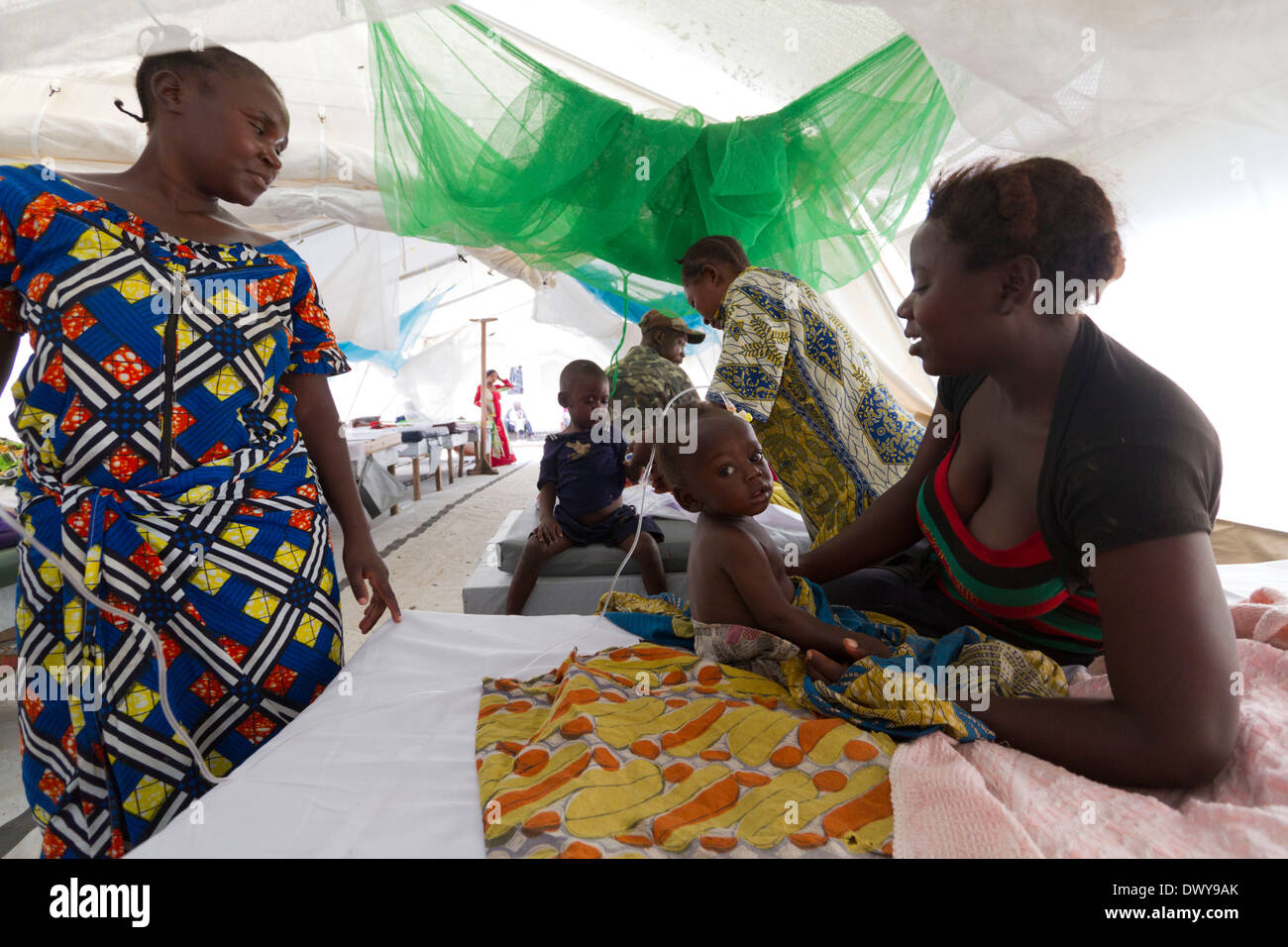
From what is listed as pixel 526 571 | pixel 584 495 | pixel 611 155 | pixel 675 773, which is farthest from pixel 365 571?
pixel 611 155

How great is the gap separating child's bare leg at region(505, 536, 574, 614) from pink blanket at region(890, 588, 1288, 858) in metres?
2.02

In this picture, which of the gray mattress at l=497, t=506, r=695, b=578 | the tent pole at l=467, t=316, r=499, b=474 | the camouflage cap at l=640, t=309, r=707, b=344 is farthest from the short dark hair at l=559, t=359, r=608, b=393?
the tent pole at l=467, t=316, r=499, b=474

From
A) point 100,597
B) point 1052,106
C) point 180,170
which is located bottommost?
point 100,597

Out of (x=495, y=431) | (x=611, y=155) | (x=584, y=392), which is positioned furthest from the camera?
(x=495, y=431)

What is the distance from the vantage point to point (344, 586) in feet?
13.4

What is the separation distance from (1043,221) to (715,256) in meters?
1.39

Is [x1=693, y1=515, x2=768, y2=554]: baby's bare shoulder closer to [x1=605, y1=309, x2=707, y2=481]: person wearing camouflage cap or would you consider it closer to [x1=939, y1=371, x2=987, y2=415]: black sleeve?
[x1=939, y1=371, x2=987, y2=415]: black sleeve

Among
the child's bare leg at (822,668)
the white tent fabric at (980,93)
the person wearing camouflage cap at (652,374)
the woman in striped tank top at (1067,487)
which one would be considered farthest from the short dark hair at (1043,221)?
the person wearing camouflage cap at (652,374)

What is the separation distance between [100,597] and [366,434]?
5553 millimetres

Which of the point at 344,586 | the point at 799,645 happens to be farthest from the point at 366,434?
the point at 799,645

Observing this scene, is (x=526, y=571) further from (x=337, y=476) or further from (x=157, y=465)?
(x=157, y=465)

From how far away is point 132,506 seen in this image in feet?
3.35

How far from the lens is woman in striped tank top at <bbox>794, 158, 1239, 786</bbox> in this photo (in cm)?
76
